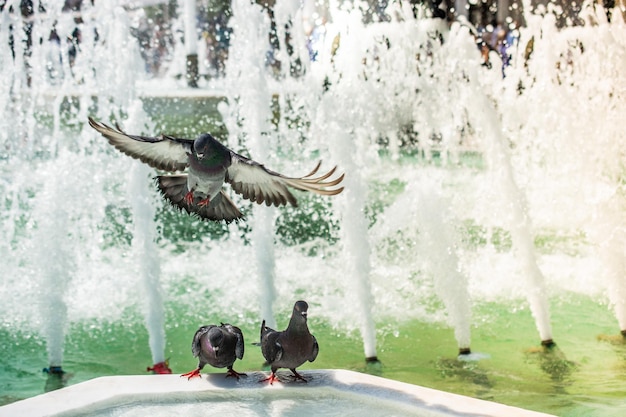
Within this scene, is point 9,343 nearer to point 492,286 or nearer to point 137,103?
point 137,103

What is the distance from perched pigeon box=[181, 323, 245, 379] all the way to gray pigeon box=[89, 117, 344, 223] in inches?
19.9

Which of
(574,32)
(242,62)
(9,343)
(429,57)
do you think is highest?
(429,57)

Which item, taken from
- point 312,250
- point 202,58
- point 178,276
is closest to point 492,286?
point 312,250

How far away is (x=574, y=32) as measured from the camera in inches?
350

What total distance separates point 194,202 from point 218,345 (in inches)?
25.7

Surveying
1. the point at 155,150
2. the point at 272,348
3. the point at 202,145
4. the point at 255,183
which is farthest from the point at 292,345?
the point at 155,150

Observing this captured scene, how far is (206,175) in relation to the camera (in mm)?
3445

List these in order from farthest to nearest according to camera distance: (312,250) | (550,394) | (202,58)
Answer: (202,58) → (312,250) → (550,394)

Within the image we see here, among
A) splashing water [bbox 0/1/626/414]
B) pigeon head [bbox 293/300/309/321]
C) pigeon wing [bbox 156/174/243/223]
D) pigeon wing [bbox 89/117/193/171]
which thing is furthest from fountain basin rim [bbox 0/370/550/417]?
splashing water [bbox 0/1/626/414]

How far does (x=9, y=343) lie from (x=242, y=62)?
257 cm

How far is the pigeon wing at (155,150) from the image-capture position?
3.60 metres

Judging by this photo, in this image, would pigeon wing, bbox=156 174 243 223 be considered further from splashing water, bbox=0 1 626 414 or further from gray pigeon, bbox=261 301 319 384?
splashing water, bbox=0 1 626 414

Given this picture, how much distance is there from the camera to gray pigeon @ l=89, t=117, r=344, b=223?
11.1 feet

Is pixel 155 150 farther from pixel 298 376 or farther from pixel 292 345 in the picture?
pixel 298 376
